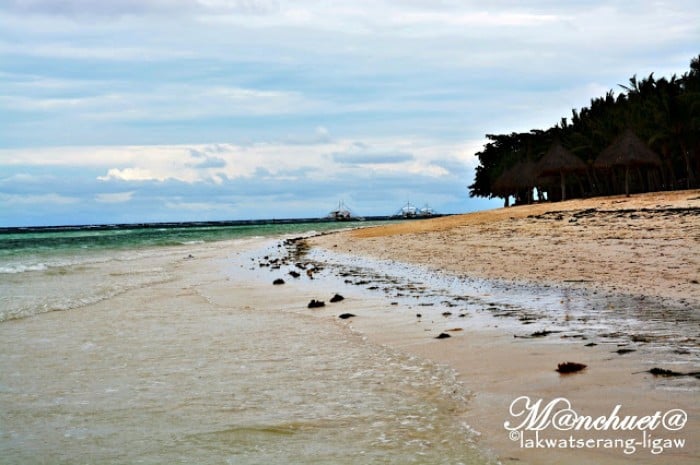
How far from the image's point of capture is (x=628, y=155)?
45.5 metres

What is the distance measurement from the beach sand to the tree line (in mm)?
19821

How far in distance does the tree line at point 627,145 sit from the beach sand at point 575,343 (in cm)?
Result: 1982

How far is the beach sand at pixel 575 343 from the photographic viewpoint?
5.58 m

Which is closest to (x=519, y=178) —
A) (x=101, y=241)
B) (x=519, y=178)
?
(x=519, y=178)

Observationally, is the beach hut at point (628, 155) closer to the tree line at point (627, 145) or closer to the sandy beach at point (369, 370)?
the tree line at point (627, 145)

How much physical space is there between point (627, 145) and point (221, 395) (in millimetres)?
44057

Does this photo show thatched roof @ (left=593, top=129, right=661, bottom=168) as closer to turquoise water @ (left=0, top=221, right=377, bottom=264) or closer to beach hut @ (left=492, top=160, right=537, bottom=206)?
beach hut @ (left=492, top=160, right=537, bottom=206)

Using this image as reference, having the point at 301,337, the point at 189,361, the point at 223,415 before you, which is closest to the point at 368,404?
the point at 223,415

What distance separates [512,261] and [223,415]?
1448cm

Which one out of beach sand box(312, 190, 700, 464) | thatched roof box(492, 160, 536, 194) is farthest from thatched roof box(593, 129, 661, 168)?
beach sand box(312, 190, 700, 464)

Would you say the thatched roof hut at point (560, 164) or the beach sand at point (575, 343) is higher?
the thatched roof hut at point (560, 164)

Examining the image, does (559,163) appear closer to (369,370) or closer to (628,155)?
(628,155)

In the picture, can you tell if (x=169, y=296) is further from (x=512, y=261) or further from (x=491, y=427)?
(x=491, y=427)

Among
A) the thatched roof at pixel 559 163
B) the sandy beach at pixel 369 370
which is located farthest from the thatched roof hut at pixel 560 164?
the sandy beach at pixel 369 370
